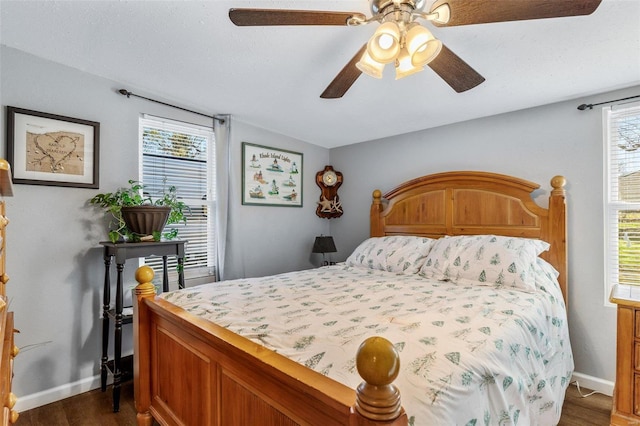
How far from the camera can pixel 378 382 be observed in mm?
688

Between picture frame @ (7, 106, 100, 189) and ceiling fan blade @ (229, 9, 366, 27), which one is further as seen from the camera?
picture frame @ (7, 106, 100, 189)

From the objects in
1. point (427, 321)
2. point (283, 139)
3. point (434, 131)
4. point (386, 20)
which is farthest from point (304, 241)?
point (386, 20)

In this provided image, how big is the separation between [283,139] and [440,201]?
1.85m

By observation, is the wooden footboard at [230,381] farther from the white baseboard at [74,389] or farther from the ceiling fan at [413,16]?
the ceiling fan at [413,16]

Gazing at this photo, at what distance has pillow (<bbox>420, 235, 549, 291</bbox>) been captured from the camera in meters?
2.09

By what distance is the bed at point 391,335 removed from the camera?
917 millimetres

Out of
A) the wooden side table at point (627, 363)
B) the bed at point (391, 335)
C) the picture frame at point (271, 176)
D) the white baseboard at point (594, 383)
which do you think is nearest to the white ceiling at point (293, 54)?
the picture frame at point (271, 176)

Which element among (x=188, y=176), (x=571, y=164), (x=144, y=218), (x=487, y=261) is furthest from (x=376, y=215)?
(x=144, y=218)

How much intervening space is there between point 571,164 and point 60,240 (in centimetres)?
378

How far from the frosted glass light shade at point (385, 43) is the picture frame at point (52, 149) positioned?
2.07 m

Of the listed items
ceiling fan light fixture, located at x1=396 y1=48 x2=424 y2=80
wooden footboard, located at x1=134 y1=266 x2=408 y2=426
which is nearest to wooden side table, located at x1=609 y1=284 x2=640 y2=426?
ceiling fan light fixture, located at x1=396 y1=48 x2=424 y2=80

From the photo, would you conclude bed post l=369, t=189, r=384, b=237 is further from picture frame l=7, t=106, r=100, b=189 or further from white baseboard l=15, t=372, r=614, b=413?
picture frame l=7, t=106, r=100, b=189

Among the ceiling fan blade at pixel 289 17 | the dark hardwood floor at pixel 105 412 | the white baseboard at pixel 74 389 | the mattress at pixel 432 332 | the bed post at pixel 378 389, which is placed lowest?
the dark hardwood floor at pixel 105 412

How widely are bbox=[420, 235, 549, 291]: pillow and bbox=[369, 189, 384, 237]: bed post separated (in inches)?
38.1
